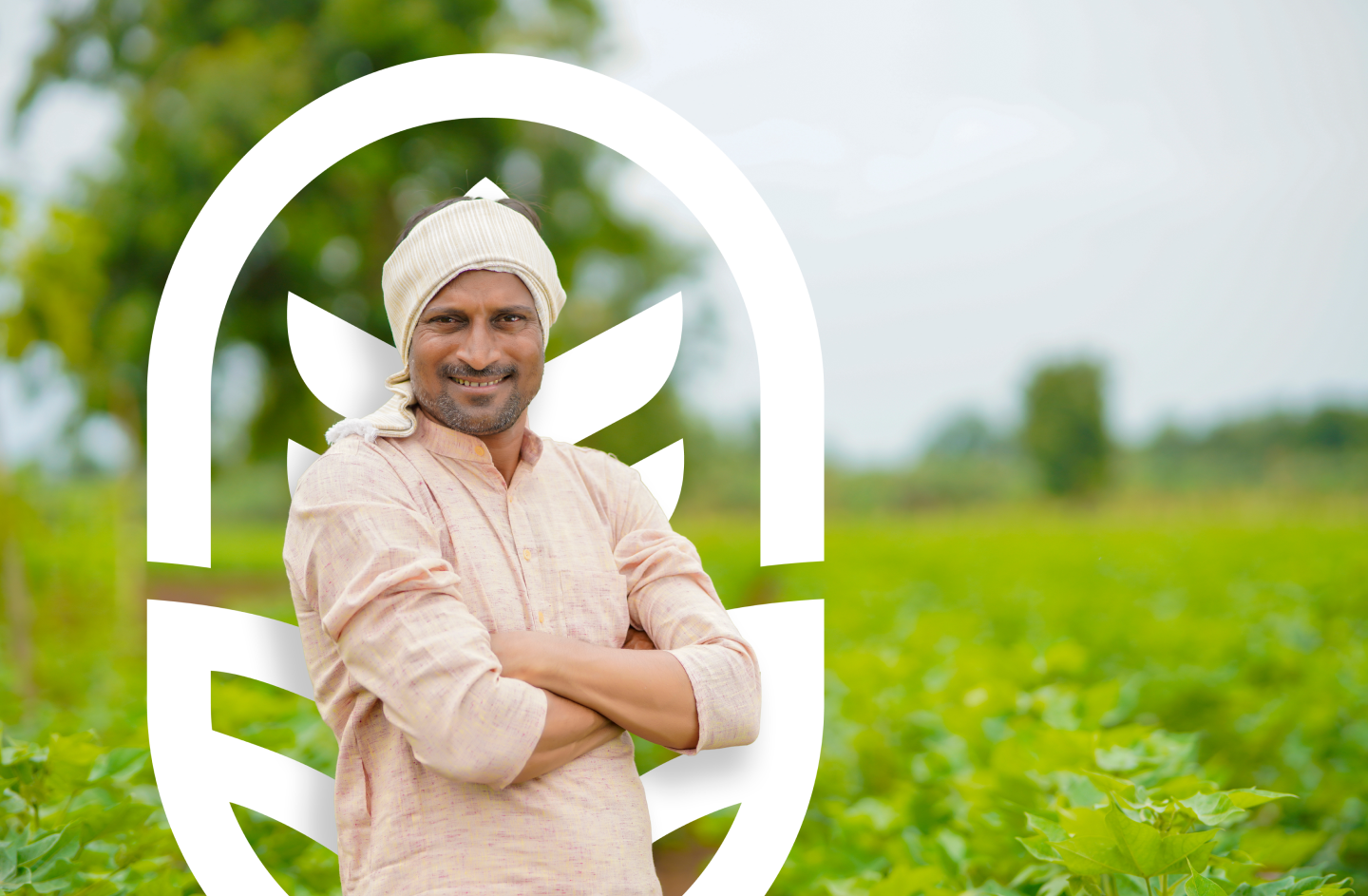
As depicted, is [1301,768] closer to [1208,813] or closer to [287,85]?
[1208,813]

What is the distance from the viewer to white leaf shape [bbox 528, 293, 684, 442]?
7.51 ft

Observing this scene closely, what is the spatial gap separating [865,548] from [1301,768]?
1185 cm

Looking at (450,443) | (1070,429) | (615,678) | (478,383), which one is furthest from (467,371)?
(1070,429)

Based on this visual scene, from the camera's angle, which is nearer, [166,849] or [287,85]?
[166,849]

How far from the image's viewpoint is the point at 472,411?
1.87 m

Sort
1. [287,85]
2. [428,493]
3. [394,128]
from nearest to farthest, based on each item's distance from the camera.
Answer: [428,493] → [394,128] → [287,85]

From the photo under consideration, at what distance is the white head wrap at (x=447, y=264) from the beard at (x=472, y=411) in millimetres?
71

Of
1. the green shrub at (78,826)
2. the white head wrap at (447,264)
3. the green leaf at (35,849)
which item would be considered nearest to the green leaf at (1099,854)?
the white head wrap at (447,264)

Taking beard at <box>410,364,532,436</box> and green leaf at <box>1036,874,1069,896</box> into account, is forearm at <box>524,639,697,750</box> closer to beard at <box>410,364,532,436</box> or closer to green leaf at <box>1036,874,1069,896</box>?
beard at <box>410,364,532,436</box>

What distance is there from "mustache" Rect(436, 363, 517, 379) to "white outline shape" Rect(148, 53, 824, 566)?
0.53m

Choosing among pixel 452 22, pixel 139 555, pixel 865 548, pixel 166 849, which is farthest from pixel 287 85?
pixel 166 849

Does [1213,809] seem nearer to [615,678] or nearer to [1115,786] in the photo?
[1115,786]

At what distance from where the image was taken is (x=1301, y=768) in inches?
149

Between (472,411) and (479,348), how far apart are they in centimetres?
12
